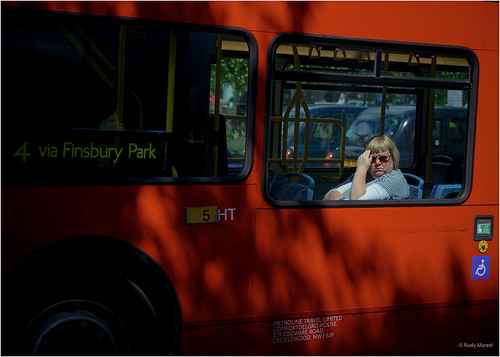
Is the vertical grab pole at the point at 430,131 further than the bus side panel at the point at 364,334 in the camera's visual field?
Yes

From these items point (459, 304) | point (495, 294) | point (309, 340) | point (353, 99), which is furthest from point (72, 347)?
point (353, 99)

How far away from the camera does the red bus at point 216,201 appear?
3467mm

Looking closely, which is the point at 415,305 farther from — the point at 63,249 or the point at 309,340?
the point at 63,249

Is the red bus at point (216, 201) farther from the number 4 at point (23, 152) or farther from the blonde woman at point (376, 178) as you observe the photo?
the blonde woman at point (376, 178)

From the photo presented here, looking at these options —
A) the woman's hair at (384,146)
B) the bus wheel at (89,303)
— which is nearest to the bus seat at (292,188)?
the woman's hair at (384,146)

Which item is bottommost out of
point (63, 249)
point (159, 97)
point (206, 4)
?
point (63, 249)

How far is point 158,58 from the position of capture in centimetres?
366

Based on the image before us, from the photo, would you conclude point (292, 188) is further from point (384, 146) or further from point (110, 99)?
point (110, 99)

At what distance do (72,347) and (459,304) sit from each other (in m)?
2.52

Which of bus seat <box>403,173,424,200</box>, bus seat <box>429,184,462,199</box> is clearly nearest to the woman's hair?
bus seat <box>403,173,424,200</box>

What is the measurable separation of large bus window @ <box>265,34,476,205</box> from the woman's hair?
0.87 ft

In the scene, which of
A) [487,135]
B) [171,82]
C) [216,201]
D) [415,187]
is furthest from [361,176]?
[171,82]

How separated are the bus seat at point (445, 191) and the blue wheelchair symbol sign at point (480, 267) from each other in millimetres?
461

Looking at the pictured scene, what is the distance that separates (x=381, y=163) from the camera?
14.9ft
